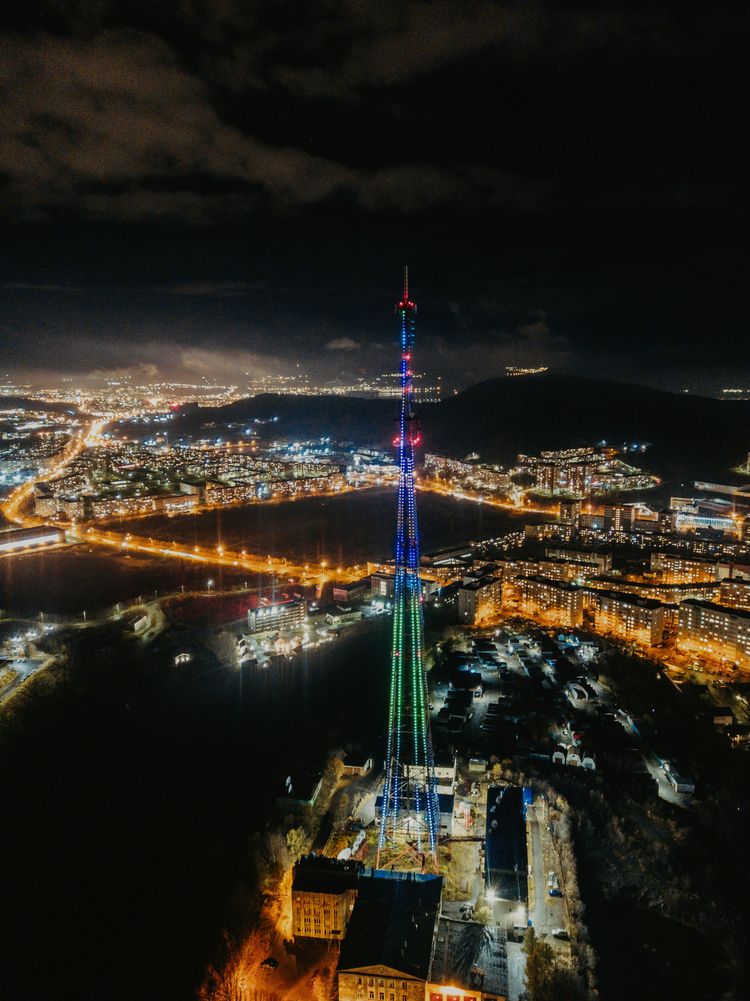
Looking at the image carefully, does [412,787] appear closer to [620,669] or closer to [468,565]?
[620,669]

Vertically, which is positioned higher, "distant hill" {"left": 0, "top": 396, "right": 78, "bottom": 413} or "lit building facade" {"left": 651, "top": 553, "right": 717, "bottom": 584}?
"distant hill" {"left": 0, "top": 396, "right": 78, "bottom": 413}

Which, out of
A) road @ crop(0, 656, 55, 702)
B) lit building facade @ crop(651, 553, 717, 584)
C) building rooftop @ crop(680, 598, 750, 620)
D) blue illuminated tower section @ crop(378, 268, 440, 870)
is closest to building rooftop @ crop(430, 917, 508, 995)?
blue illuminated tower section @ crop(378, 268, 440, 870)

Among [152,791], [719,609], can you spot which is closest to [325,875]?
[152,791]

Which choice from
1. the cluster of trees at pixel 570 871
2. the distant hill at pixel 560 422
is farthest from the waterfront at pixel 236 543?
the distant hill at pixel 560 422

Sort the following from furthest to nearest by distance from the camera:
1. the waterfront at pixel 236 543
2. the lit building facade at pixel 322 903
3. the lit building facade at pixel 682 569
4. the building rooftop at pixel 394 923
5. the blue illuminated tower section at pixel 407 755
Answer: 1. the lit building facade at pixel 682 569
2. the waterfront at pixel 236 543
3. the blue illuminated tower section at pixel 407 755
4. the lit building facade at pixel 322 903
5. the building rooftop at pixel 394 923

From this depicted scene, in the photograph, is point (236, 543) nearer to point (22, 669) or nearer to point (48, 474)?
point (22, 669)

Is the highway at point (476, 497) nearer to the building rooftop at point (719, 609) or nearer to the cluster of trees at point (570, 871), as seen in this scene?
the building rooftop at point (719, 609)

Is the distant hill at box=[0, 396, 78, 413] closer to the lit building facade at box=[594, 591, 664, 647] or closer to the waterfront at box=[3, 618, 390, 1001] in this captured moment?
the waterfront at box=[3, 618, 390, 1001]

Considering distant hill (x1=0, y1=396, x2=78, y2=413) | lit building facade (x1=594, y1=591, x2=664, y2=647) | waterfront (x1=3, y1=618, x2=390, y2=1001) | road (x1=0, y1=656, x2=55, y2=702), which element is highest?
distant hill (x1=0, y1=396, x2=78, y2=413)

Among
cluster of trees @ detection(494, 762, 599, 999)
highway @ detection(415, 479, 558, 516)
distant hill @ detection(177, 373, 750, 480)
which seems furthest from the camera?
distant hill @ detection(177, 373, 750, 480)
